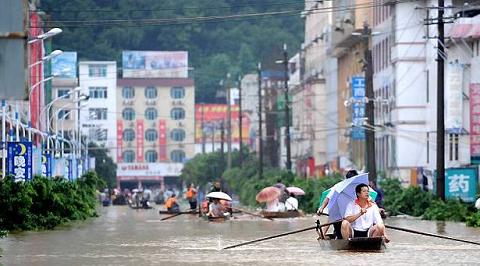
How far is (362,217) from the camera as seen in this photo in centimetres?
2819

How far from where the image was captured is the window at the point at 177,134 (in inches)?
7717

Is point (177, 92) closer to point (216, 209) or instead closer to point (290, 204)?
point (290, 204)

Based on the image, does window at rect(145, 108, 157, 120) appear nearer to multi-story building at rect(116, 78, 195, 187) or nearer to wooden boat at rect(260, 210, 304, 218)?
multi-story building at rect(116, 78, 195, 187)

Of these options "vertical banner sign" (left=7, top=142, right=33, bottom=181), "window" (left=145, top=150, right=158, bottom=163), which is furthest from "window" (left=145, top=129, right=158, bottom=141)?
"vertical banner sign" (left=7, top=142, right=33, bottom=181)

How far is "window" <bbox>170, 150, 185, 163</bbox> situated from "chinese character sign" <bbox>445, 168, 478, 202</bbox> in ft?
479

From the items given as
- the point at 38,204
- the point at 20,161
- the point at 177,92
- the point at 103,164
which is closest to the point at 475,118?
the point at 20,161

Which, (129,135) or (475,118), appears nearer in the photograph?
(475,118)

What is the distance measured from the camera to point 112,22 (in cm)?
8962

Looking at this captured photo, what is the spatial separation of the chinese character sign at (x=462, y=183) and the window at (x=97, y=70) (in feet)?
423

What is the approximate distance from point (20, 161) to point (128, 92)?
149 metres

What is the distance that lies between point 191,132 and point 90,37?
42.0m

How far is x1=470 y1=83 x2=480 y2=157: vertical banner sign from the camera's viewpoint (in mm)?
64625

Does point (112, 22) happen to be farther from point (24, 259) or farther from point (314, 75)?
point (24, 259)

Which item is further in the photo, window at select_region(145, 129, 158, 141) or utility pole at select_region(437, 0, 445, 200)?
window at select_region(145, 129, 158, 141)
